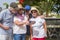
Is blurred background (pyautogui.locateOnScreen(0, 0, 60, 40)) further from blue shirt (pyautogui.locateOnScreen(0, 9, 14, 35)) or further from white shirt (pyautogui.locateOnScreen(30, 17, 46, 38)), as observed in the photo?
blue shirt (pyautogui.locateOnScreen(0, 9, 14, 35))

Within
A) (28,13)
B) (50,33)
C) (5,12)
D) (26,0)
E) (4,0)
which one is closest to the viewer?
(5,12)

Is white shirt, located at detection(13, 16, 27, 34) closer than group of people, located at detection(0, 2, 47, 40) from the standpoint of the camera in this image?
No

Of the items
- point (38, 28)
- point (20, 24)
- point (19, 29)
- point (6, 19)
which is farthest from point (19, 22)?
point (38, 28)

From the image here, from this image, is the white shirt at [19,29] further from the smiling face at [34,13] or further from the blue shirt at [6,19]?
the smiling face at [34,13]

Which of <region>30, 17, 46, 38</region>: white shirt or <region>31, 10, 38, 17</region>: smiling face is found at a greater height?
<region>31, 10, 38, 17</region>: smiling face

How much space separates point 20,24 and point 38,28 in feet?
1.71

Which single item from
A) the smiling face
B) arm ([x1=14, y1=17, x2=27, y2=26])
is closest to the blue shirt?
arm ([x1=14, y1=17, x2=27, y2=26])

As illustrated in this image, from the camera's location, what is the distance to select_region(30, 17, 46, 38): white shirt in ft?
25.9

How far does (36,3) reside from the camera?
1342cm

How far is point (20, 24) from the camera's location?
784 cm

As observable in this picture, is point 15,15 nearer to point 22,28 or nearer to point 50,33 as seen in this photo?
point 22,28

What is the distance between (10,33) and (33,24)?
712 millimetres

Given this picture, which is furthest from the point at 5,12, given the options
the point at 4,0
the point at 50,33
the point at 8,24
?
the point at 4,0

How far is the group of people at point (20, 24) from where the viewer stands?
25.2ft
